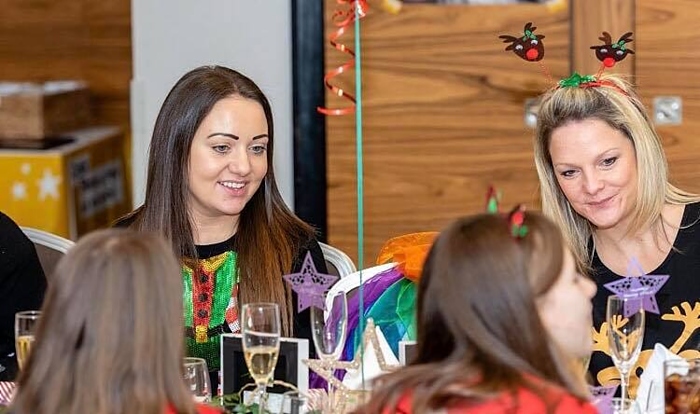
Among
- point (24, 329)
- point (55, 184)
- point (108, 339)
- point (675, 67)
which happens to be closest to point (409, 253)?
point (24, 329)

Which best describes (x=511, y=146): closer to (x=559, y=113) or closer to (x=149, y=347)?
(x=559, y=113)

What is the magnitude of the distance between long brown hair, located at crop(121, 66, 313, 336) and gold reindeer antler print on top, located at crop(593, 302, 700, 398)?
63cm

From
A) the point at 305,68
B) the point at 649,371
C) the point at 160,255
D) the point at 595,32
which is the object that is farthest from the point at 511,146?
the point at 160,255

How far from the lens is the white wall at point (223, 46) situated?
390 cm

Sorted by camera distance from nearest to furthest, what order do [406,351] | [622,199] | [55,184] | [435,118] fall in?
[406,351]
[622,199]
[435,118]
[55,184]

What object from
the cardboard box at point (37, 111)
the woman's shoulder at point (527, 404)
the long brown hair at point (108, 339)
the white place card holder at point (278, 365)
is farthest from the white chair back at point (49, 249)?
the cardboard box at point (37, 111)

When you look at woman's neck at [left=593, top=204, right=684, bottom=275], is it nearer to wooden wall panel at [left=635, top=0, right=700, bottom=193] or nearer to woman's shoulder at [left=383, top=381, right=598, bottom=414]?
woman's shoulder at [left=383, top=381, right=598, bottom=414]

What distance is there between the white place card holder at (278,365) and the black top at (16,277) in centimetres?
72

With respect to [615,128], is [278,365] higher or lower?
lower

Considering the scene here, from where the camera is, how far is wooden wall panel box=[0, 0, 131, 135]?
5.39 m

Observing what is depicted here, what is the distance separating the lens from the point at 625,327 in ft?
6.77

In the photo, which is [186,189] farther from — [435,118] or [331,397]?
[435,118]

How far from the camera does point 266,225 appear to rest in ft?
9.11

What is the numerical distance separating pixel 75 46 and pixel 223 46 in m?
1.71
